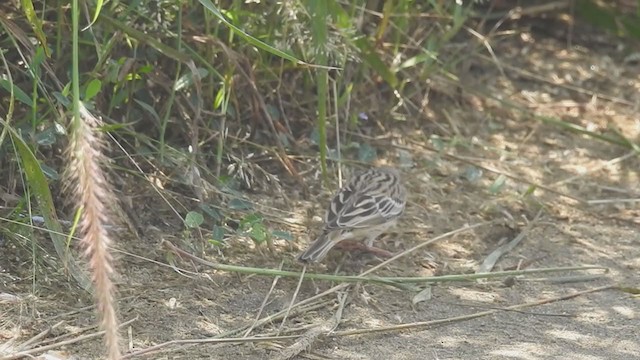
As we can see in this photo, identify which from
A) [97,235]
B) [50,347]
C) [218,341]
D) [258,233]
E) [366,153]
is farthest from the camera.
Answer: [366,153]

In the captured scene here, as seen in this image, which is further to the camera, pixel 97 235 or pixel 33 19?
pixel 33 19

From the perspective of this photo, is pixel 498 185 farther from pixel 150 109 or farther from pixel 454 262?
pixel 150 109

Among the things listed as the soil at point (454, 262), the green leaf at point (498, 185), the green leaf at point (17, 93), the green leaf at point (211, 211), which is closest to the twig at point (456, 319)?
the soil at point (454, 262)

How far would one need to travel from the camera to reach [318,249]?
15.7ft

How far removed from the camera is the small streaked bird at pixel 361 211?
15.9 feet

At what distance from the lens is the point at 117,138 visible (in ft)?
16.2

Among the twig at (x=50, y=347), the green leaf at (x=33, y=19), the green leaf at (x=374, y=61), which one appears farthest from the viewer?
the green leaf at (x=374, y=61)


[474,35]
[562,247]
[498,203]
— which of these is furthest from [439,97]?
[562,247]

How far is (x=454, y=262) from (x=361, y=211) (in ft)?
1.49

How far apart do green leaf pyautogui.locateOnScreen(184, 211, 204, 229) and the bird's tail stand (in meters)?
0.43

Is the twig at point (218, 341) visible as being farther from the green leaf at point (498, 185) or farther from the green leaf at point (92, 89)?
the green leaf at point (498, 185)

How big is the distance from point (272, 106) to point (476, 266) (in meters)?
1.30

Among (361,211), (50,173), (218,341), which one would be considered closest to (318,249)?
(361,211)

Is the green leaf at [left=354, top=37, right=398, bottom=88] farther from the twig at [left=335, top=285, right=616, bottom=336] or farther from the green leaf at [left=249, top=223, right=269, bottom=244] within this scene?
the twig at [left=335, top=285, right=616, bottom=336]
